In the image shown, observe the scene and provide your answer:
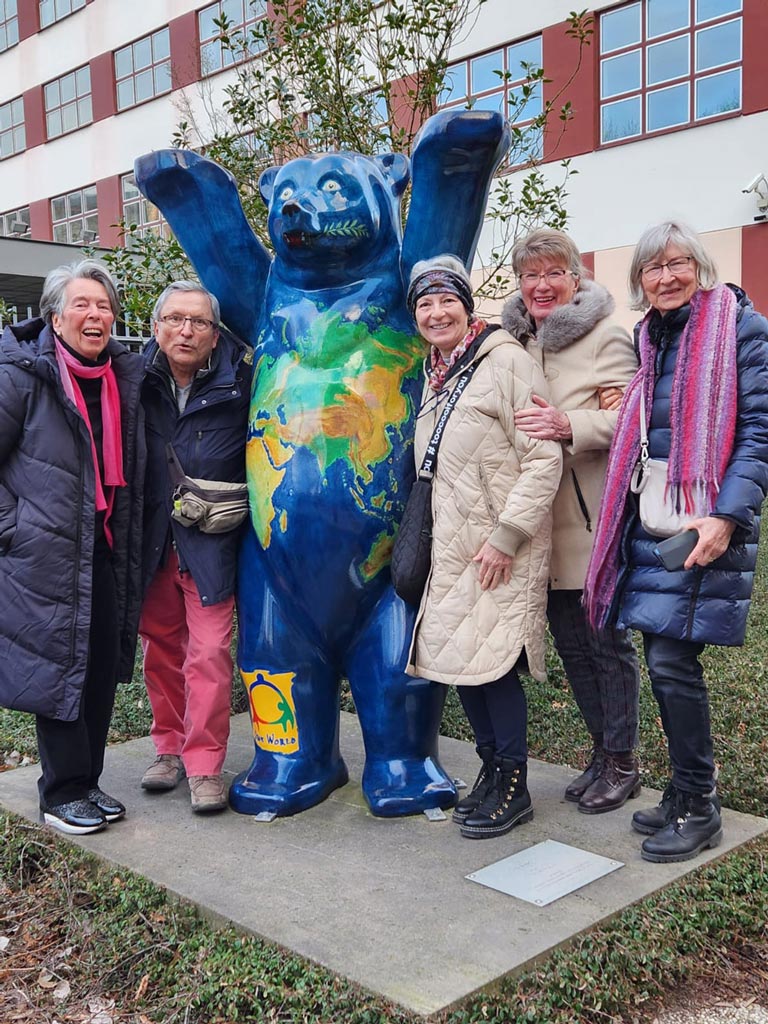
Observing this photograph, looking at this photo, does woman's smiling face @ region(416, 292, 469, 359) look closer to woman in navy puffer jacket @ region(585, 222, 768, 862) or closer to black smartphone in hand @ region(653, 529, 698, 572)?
woman in navy puffer jacket @ region(585, 222, 768, 862)

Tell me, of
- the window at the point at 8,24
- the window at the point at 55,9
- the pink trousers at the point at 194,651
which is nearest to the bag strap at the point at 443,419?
the pink trousers at the point at 194,651

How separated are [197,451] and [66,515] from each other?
45 cm

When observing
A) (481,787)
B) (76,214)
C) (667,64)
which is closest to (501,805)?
(481,787)

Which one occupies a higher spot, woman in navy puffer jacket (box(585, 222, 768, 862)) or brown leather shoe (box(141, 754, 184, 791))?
woman in navy puffer jacket (box(585, 222, 768, 862))

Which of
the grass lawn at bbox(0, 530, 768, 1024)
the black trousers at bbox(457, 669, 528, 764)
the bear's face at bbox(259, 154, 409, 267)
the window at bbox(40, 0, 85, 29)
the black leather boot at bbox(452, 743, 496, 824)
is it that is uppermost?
the window at bbox(40, 0, 85, 29)

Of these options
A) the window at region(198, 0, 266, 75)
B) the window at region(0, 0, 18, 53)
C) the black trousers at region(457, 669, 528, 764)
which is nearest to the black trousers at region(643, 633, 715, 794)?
the black trousers at region(457, 669, 528, 764)

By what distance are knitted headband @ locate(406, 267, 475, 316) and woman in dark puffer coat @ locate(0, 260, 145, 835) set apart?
2.95ft

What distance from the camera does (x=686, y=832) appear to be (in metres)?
2.64

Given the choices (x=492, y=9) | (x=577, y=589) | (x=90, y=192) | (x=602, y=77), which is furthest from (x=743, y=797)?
(x=90, y=192)

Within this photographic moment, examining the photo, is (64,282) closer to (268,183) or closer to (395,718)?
(268,183)

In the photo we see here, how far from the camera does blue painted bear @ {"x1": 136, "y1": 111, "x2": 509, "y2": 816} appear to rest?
290 centimetres

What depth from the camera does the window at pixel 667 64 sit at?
34.7 feet

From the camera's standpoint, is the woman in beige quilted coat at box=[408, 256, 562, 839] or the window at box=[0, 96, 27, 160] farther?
the window at box=[0, 96, 27, 160]

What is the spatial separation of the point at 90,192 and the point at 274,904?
19681 millimetres
